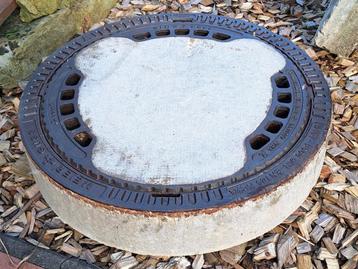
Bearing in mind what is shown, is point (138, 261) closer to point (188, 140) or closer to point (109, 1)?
point (188, 140)

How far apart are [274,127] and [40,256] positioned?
1168mm

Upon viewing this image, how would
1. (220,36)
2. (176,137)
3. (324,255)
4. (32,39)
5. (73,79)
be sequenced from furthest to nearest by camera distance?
(32,39) → (220,36) → (73,79) → (324,255) → (176,137)

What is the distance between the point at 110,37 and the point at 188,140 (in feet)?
2.97

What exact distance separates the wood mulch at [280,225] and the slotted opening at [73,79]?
54 cm

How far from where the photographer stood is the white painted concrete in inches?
77.7

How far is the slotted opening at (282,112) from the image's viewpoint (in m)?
2.18

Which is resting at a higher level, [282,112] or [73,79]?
[282,112]

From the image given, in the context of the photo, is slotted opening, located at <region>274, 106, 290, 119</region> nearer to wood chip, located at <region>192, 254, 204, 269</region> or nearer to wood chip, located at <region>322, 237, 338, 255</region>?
wood chip, located at <region>322, 237, 338, 255</region>

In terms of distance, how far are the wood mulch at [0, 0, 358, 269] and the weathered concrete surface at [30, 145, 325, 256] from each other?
183mm

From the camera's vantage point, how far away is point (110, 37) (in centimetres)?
265

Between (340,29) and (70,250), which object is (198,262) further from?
(340,29)

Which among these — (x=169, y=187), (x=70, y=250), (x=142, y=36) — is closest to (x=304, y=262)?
(x=169, y=187)

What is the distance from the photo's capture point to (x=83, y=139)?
83.7 inches

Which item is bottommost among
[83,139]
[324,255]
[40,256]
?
[40,256]
